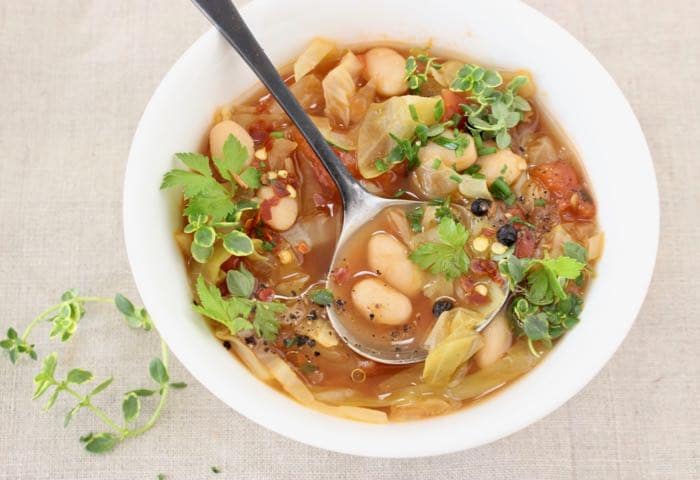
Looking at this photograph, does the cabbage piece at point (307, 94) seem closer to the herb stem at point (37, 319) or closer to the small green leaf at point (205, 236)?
the small green leaf at point (205, 236)

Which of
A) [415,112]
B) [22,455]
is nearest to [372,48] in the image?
[415,112]

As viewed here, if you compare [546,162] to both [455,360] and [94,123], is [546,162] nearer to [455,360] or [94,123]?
[455,360]

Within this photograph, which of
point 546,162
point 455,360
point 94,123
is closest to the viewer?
point 455,360

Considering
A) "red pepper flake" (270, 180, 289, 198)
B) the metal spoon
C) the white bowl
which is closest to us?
the white bowl

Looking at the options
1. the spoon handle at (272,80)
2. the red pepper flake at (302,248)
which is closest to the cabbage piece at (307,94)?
the spoon handle at (272,80)

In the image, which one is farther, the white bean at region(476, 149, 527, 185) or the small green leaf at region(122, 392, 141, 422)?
the small green leaf at region(122, 392, 141, 422)

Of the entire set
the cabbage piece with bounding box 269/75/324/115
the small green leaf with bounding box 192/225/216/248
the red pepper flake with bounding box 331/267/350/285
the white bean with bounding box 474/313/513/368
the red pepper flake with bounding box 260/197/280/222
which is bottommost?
the white bean with bounding box 474/313/513/368

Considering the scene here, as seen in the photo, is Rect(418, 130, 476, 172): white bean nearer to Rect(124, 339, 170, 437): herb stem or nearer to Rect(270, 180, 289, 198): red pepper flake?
Rect(270, 180, 289, 198): red pepper flake

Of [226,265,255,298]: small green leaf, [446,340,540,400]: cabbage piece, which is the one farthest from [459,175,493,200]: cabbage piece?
[226,265,255,298]: small green leaf
